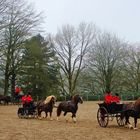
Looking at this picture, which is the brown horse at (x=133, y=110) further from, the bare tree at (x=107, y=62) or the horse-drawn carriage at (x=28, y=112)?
the bare tree at (x=107, y=62)

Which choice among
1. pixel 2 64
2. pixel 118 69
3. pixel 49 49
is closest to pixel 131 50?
pixel 118 69

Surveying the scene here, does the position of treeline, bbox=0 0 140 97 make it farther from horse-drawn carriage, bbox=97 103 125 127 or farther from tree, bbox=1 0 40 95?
horse-drawn carriage, bbox=97 103 125 127

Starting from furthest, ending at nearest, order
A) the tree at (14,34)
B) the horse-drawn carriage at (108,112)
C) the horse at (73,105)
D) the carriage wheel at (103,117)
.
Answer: the tree at (14,34) < the horse at (73,105) < the carriage wheel at (103,117) < the horse-drawn carriage at (108,112)

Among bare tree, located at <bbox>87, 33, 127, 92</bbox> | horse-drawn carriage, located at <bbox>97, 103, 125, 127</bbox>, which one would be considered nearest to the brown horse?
horse-drawn carriage, located at <bbox>97, 103, 125, 127</bbox>

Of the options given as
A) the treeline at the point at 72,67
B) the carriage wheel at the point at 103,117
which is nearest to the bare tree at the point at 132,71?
the treeline at the point at 72,67

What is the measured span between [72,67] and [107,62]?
5.79m

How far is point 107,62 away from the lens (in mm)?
66000

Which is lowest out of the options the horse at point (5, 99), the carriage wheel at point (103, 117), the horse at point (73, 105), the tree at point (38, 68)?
the carriage wheel at point (103, 117)

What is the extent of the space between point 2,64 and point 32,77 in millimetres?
6099

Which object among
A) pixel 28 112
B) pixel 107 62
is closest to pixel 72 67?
pixel 107 62

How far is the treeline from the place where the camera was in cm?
5366

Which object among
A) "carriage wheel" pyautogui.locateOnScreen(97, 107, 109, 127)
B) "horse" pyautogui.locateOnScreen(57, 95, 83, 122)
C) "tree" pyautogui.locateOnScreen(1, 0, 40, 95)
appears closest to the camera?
"carriage wheel" pyautogui.locateOnScreen(97, 107, 109, 127)

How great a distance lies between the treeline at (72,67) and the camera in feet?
176

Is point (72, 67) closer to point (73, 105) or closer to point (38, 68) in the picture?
point (38, 68)
